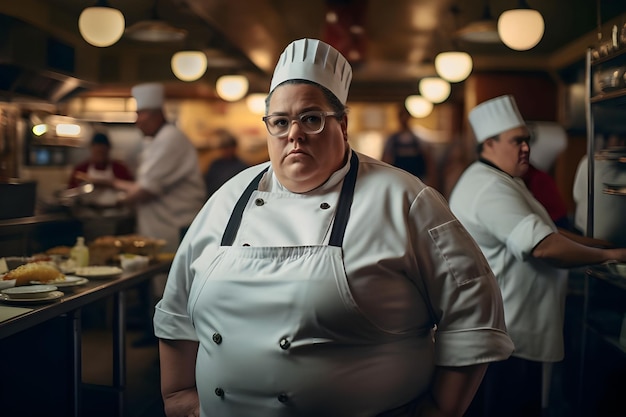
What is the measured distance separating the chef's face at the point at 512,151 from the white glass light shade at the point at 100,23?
5.56ft

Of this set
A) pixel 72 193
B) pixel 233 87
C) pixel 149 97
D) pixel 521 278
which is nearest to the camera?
pixel 521 278

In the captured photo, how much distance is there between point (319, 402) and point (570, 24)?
1.95 meters

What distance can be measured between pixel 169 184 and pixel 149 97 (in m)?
0.46

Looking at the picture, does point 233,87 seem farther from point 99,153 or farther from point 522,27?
point 522,27

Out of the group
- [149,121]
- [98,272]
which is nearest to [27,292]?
[98,272]

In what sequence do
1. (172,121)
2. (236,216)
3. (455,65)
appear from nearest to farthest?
(236,216), (172,121), (455,65)

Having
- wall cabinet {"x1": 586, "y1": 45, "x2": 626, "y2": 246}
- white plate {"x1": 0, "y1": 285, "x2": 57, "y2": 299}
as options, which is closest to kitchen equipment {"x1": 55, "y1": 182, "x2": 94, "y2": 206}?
white plate {"x1": 0, "y1": 285, "x2": 57, "y2": 299}

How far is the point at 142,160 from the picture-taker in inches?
149

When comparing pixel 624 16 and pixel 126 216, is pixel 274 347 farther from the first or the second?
pixel 126 216

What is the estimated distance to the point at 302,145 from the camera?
1631 millimetres

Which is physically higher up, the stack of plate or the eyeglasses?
the eyeglasses

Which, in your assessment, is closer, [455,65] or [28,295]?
[28,295]

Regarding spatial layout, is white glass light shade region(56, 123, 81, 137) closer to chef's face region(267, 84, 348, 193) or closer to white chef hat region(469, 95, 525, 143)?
white chef hat region(469, 95, 525, 143)

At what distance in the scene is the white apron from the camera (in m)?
1.54
